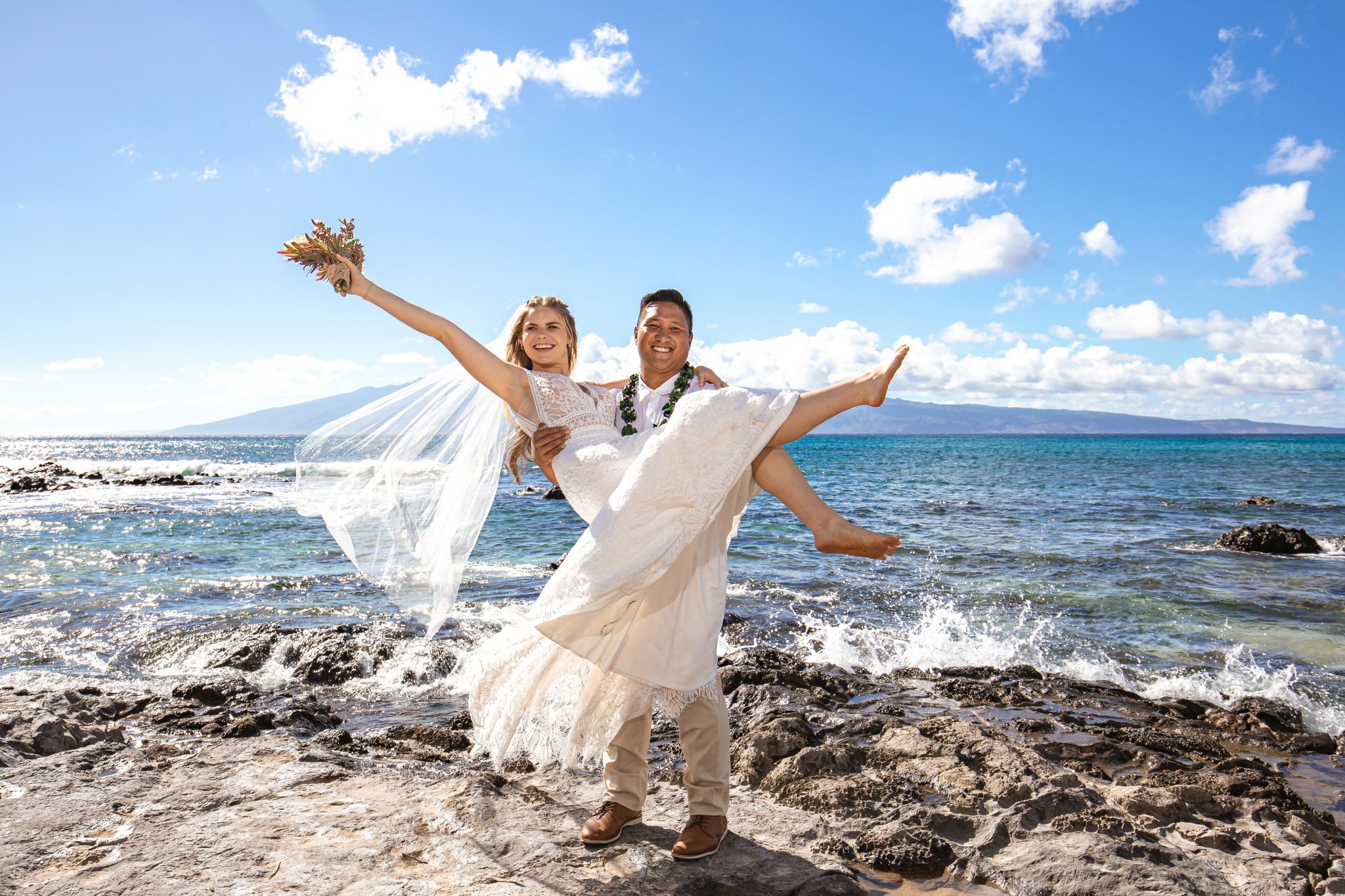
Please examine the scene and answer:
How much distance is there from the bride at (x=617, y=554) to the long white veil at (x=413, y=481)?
0.92 ft

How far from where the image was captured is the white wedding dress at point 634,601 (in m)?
3.19

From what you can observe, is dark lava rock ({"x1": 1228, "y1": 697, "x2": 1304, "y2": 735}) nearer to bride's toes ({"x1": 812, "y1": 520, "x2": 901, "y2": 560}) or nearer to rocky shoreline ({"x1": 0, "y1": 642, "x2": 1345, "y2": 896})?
rocky shoreline ({"x1": 0, "y1": 642, "x2": 1345, "y2": 896})

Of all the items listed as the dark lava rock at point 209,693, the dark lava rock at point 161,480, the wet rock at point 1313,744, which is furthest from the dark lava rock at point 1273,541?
the dark lava rock at point 161,480

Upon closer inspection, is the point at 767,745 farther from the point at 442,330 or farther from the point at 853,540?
the point at 442,330

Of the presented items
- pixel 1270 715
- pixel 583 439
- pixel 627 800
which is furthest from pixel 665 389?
pixel 1270 715

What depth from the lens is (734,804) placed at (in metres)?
3.96

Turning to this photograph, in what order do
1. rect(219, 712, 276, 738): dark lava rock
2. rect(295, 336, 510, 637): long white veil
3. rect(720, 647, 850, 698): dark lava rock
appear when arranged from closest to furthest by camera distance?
rect(295, 336, 510, 637): long white veil < rect(219, 712, 276, 738): dark lava rock < rect(720, 647, 850, 698): dark lava rock

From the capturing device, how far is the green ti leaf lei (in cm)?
395

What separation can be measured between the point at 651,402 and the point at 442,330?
109 cm

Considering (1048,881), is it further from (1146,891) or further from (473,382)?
(473,382)

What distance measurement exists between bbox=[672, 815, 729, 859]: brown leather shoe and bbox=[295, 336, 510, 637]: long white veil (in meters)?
1.67

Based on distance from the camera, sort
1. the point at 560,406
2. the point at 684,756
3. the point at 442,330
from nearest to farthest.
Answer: the point at 684,756 < the point at 442,330 < the point at 560,406

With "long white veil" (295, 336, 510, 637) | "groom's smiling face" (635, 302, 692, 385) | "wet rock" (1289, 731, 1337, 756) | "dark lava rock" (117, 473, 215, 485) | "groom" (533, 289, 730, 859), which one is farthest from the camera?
"dark lava rock" (117, 473, 215, 485)

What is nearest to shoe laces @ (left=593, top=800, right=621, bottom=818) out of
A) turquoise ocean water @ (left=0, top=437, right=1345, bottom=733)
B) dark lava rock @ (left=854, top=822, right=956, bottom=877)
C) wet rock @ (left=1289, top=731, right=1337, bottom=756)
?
dark lava rock @ (left=854, top=822, right=956, bottom=877)
